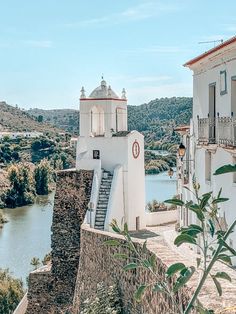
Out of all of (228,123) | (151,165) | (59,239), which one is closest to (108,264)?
(228,123)

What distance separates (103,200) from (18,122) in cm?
13066

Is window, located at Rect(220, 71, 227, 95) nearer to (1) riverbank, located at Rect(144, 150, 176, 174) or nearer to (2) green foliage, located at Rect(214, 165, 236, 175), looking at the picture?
(2) green foliage, located at Rect(214, 165, 236, 175)

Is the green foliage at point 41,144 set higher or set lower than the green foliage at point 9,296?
higher

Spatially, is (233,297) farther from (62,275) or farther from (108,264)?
(62,275)

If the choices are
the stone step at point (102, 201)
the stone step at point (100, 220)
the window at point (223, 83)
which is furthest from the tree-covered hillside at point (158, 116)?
the window at point (223, 83)

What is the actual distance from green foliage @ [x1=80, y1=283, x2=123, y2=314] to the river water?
81.9ft

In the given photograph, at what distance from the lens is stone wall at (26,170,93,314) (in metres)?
15.8

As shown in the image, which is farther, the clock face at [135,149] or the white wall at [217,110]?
the clock face at [135,149]

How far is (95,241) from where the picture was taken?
11.9 meters

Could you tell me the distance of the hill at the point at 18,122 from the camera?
138 meters

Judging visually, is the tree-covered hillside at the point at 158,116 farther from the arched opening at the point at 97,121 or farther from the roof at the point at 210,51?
the roof at the point at 210,51

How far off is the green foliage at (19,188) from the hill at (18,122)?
56.9 metres

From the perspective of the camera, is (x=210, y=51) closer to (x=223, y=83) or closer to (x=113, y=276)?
(x=223, y=83)

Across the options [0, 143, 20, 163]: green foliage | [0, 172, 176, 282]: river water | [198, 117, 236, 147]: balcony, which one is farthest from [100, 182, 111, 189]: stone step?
[0, 143, 20, 163]: green foliage
